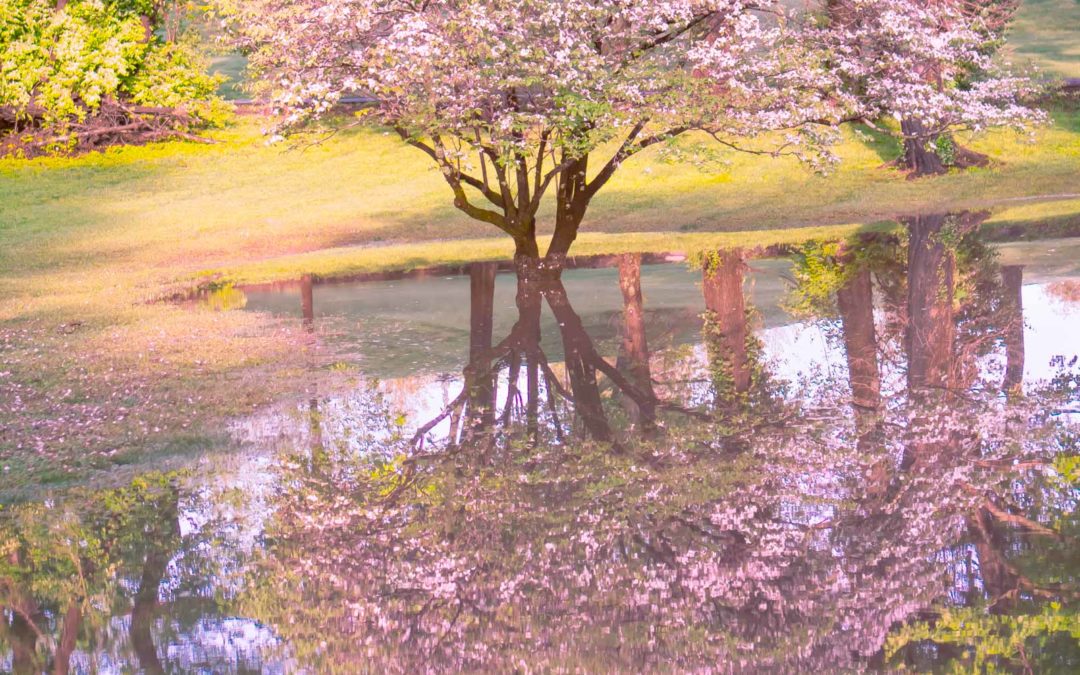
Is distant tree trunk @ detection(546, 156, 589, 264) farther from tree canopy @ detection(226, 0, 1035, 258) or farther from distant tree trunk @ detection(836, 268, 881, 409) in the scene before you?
distant tree trunk @ detection(836, 268, 881, 409)

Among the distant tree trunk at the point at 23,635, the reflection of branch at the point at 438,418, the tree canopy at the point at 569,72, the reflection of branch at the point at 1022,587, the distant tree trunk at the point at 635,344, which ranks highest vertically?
the tree canopy at the point at 569,72

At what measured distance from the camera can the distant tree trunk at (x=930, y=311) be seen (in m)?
11.2

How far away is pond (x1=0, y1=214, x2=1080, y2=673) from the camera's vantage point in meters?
6.11

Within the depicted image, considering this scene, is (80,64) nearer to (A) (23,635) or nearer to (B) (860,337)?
(B) (860,337)

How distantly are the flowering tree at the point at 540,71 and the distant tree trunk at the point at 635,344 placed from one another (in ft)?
5.83

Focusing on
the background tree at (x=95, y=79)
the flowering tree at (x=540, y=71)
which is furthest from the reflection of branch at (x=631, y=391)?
the background tree at (x=95, y=79)

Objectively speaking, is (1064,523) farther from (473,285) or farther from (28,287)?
(28,287)

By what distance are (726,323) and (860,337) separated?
1.84m

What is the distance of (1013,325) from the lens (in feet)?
42.3

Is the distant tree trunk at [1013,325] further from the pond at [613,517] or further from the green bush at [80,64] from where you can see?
the green bush at [80,64]

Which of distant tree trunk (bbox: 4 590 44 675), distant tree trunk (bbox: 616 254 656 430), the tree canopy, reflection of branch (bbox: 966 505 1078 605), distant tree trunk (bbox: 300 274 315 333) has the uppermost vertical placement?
the tree canopy

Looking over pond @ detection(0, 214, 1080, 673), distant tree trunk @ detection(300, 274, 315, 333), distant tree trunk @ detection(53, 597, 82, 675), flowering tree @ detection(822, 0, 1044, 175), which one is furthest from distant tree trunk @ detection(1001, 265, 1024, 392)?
distant tree trunk @ detection(300, 274, 315, 333)

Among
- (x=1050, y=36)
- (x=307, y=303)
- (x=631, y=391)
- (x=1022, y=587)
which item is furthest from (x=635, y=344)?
(x=1050, y=36)

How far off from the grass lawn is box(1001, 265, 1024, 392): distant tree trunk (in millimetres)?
5470
